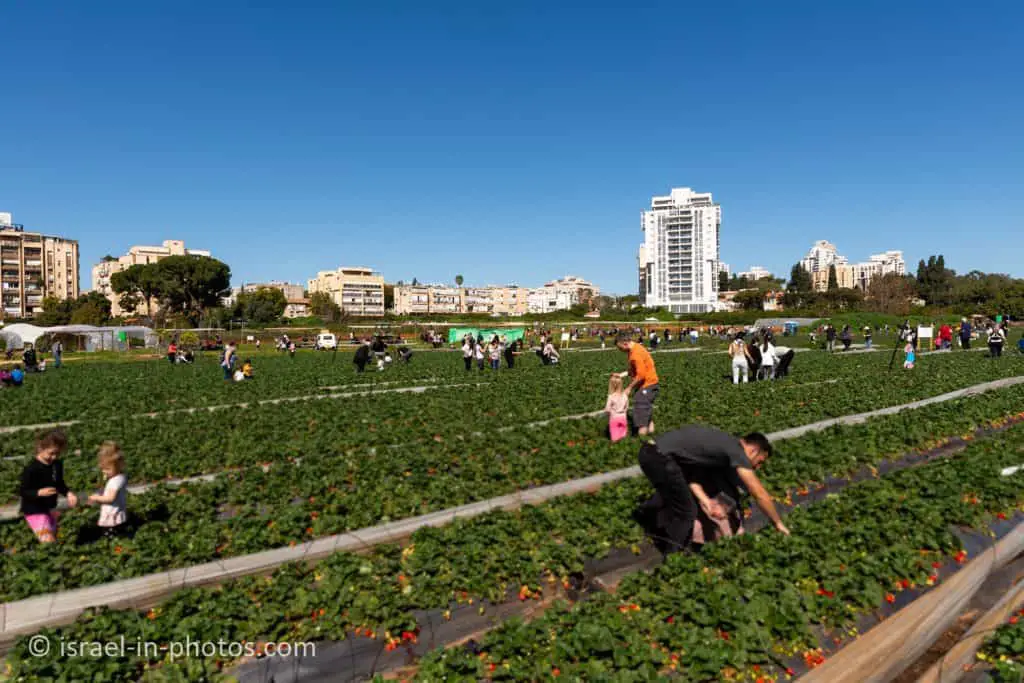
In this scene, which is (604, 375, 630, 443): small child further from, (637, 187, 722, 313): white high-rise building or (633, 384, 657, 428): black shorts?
(637, 187, 722, 313): white high-rise building

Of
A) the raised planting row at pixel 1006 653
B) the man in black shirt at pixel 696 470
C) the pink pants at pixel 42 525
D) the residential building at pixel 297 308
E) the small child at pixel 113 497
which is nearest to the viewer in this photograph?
the raised planting row at pixel 1006 653

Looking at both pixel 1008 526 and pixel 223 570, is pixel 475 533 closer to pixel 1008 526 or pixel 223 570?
pixel 223 570

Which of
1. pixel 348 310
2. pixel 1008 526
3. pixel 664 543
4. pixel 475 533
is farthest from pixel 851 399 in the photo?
pixel 348 310

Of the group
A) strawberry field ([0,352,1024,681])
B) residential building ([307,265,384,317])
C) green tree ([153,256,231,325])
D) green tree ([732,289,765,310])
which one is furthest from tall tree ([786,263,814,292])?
strawberry field ([0,352,1024,681])

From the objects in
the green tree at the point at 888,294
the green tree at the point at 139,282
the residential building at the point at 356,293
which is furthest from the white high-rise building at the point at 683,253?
the green tree at the point at 139,282

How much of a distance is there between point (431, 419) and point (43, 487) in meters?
9.15

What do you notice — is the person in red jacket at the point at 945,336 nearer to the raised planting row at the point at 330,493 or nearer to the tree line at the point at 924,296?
the raised planting row at the point at 330,493

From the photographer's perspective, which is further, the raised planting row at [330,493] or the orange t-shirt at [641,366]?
the orange t-shirt at [641,366]

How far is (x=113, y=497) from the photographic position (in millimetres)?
6785

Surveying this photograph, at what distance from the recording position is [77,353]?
55.8 metres

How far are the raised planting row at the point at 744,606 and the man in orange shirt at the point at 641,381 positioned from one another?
424 centimetres

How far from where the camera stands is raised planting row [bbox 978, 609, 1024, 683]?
416 centimetres

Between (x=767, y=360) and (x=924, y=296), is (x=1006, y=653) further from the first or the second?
(x=924, y=296)

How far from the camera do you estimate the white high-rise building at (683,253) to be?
166250mm
